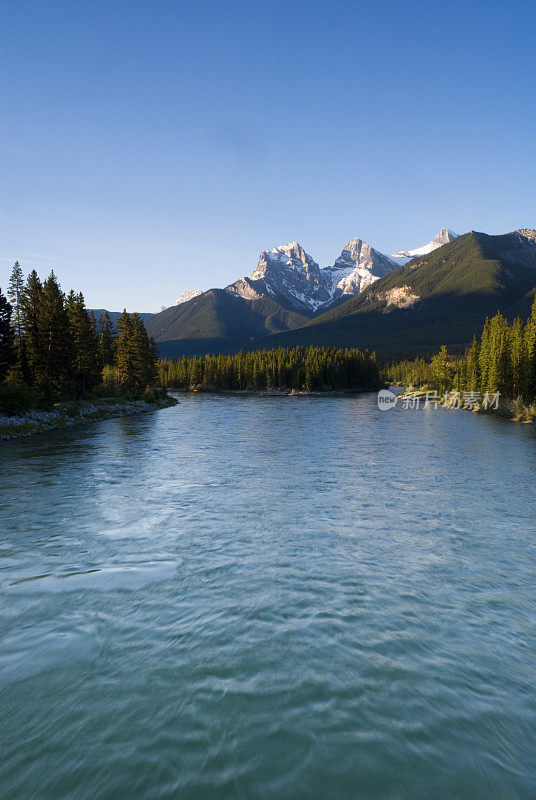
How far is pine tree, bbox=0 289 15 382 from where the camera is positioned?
141 feet

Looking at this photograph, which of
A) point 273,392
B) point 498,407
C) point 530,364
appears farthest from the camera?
point 273,392

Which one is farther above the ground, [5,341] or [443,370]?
[5,341]

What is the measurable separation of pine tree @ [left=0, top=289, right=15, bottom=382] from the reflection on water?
1175 inches

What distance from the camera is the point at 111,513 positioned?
1639 centimetres

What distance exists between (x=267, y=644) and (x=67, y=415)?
46.3m

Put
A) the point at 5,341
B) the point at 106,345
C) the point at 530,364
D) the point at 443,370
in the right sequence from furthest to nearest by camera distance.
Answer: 1. the point at 443,370
2. the point at 106,345
3. the point at 530,364
4. the point at 5,341

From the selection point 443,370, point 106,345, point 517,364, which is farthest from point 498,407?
point 106,345

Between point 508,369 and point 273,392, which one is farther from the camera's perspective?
point 273,392

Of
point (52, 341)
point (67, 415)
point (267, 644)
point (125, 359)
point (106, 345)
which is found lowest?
point (267, 644)

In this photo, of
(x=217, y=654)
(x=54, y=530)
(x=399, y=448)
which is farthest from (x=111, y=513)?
(x=399, y=448)

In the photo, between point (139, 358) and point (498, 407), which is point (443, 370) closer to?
point (498, 407)

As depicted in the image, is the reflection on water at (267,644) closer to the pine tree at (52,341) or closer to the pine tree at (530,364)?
the pine tree at (52,341)

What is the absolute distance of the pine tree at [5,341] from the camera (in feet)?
141

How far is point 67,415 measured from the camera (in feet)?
160
